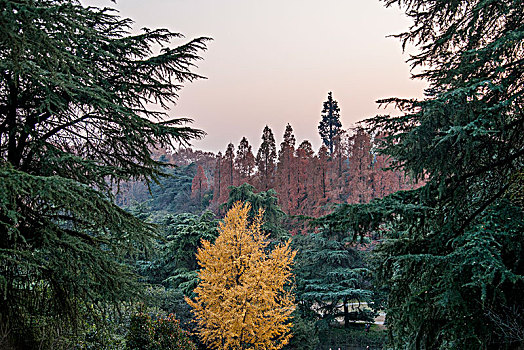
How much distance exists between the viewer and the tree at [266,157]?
1129 inches

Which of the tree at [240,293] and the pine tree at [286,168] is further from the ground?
the pine tree at [286,168]

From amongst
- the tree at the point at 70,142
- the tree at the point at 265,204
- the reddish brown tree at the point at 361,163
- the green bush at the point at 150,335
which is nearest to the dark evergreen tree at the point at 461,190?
the tree at the point at 70,142

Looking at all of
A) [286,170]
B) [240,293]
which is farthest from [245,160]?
[240,293]

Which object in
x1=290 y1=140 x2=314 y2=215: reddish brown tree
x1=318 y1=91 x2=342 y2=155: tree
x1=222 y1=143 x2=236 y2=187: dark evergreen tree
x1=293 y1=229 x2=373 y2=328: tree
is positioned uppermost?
x1=318 y1=91 x2=342 y2=155: tree

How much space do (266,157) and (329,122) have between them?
21.9 metres

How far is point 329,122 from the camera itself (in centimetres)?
4812

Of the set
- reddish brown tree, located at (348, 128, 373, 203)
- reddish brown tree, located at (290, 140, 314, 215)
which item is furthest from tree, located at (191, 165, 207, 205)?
reddish brown tree, located at (348, 128, 373, 203)

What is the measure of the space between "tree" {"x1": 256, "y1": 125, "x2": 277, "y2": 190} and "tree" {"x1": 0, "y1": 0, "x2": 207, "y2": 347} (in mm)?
22200

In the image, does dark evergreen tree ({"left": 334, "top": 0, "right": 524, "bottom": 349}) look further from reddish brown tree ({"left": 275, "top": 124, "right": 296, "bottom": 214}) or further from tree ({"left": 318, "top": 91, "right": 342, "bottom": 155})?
tree ({"left": 318, "top": 91, "right": 342, "bottom": 155})

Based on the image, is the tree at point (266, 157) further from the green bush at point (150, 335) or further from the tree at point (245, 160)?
the green bush at point (150, 335)

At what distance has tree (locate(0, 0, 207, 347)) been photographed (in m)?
3.46

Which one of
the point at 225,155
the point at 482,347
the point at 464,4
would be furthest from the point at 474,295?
the point at 225,155

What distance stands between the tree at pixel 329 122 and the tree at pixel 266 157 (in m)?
19.2

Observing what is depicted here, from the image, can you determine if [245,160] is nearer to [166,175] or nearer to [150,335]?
[150,335]
